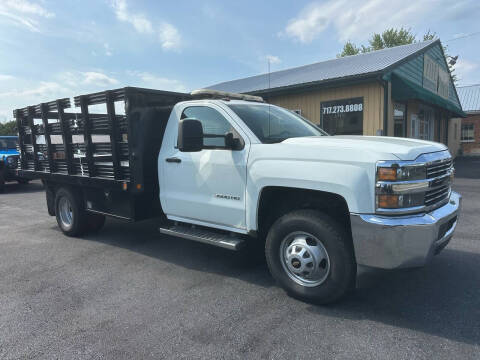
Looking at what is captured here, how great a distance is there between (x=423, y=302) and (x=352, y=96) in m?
10.3

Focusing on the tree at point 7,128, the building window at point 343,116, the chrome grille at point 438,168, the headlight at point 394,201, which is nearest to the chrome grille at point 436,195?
the chrome grille at point 438,168

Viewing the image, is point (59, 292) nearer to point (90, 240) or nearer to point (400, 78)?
point (90, 240)

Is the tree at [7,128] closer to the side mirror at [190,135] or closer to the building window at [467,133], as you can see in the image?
the side mirror at [190,135]

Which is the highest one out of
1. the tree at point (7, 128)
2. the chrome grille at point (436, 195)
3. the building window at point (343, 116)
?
the tree at point (7, 128)

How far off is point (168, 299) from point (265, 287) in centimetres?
102

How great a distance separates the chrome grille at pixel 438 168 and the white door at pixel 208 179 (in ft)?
5.60

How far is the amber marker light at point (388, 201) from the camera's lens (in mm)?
2848

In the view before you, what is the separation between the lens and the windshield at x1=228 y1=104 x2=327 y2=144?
154 inches

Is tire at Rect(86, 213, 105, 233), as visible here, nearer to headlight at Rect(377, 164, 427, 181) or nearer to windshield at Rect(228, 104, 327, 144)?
windshield at Rect(228, 104, 327, 144)

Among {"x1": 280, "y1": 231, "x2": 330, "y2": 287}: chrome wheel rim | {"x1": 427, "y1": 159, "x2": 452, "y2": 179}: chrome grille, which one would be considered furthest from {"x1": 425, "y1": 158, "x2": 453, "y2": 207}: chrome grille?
{"x1": 280, "y1": 231, "x2": 330, "y2": 287}: chrome wheel rim

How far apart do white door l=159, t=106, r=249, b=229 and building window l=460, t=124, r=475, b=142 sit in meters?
30.2

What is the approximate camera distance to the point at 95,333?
9.77 feet

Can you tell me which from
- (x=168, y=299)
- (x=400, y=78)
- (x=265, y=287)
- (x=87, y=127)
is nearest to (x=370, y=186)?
(x=265, y=287)

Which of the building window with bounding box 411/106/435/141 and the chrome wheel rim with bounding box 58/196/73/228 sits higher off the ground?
the building window with bounding box 411/106/435/141
